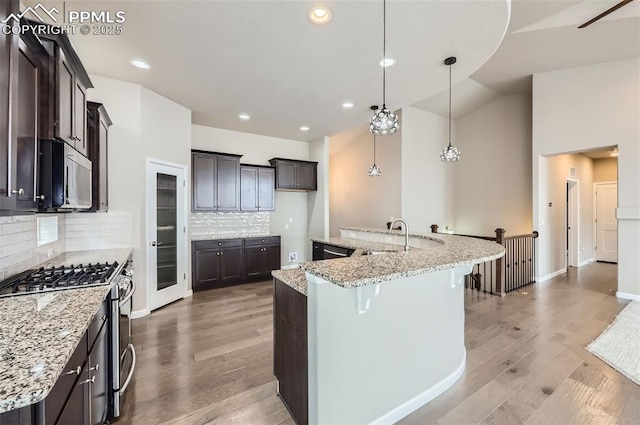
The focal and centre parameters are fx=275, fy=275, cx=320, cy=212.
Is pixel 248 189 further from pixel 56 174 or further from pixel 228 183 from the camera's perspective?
pixel 56 174

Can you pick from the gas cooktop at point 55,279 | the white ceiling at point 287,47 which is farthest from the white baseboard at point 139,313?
the white ceiling at point 287,47

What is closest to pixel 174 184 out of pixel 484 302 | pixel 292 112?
pixel 292 112

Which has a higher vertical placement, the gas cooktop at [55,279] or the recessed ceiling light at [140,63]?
the recessed ceiling light at [140,63]

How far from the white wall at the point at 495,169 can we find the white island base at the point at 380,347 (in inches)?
208

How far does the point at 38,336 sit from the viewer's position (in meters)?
1.06

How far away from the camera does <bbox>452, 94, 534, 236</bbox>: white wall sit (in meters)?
6.13

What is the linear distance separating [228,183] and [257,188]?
60 cm

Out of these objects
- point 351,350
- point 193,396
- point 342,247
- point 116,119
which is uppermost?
→ point 116,119

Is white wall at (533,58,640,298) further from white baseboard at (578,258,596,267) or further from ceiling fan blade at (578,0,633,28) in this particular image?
white baseboard at (578,258,596,267)

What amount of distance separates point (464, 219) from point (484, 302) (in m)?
3.51

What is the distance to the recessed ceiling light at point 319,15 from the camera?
84.8 inches

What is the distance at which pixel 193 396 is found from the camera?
6.77ft

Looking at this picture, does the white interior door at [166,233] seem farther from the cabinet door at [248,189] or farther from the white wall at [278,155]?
the white wall at [278,155]

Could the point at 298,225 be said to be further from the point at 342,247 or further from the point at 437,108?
the point at 437,108
